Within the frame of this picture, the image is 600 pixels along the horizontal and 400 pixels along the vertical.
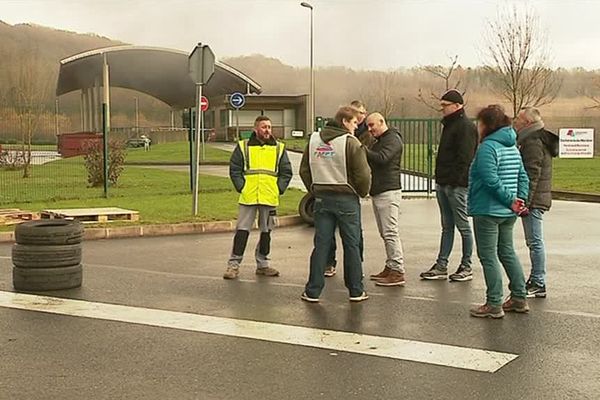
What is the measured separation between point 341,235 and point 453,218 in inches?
65.9

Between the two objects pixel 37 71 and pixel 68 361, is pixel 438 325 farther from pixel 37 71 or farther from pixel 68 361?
pixel 37 71

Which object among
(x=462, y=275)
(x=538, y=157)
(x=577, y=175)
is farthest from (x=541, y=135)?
(x=577, y=175)

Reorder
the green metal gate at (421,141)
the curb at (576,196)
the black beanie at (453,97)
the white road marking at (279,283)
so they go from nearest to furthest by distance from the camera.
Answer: the white road marking at (279,283)
the black beanie at (453,97)
the curb at (576,196)
the green metal gate at (421,141)

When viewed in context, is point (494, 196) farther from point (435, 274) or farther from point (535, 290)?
point (435, 274)

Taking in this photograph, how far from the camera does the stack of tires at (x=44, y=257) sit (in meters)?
8.06

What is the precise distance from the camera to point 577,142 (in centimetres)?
2780

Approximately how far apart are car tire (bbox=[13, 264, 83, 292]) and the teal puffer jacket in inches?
164

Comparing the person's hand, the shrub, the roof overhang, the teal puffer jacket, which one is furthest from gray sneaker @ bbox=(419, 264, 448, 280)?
the roof overhang

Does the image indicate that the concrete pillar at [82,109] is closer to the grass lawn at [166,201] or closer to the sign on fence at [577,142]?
the grass lawn at [166,201]

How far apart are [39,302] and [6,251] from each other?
3923mm

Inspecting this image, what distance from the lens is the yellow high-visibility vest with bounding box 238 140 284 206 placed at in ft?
28.8

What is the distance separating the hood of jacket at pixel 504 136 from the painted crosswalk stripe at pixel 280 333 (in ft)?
6.41

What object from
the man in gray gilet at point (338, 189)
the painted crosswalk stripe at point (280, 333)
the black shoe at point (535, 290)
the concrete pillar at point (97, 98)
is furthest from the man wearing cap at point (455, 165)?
the concrete pillar at point (97, 98)

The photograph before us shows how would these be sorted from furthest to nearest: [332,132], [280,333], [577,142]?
1. [577,142]
2. [332,132]
3. [280,333]
